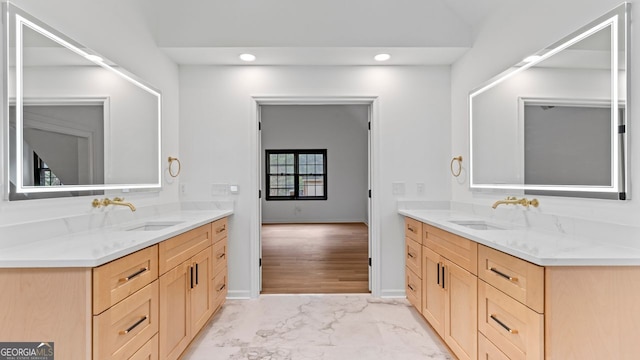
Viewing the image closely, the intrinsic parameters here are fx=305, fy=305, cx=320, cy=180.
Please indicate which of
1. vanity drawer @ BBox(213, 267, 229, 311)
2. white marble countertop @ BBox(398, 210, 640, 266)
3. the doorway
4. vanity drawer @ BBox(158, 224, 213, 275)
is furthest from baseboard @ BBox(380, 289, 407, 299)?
the doorway

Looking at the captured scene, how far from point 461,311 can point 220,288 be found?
1908mm

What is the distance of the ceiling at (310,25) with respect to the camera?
2.64 meters

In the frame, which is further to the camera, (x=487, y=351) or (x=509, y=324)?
(x=487, y=351)

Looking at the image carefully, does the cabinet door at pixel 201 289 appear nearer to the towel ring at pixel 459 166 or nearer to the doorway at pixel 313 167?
the towel ring at pixel 459 166

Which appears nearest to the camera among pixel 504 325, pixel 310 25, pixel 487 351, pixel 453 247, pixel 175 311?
pixel 504 325

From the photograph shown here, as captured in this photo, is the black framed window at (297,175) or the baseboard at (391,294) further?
the black framed window at (297,175)

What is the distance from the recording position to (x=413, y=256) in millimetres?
2701

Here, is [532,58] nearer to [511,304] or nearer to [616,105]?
[616,105]

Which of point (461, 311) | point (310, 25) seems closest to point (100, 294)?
point (461, 311)

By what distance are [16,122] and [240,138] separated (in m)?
1.74

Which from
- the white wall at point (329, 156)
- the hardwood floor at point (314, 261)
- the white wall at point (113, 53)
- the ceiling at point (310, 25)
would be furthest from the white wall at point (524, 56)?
the white wall at point (329, 156)

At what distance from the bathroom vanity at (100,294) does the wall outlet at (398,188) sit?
195cm

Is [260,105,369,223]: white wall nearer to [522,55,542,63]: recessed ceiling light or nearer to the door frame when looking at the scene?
the door frame

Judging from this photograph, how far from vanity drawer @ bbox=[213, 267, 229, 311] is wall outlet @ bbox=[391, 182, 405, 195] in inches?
70.3
